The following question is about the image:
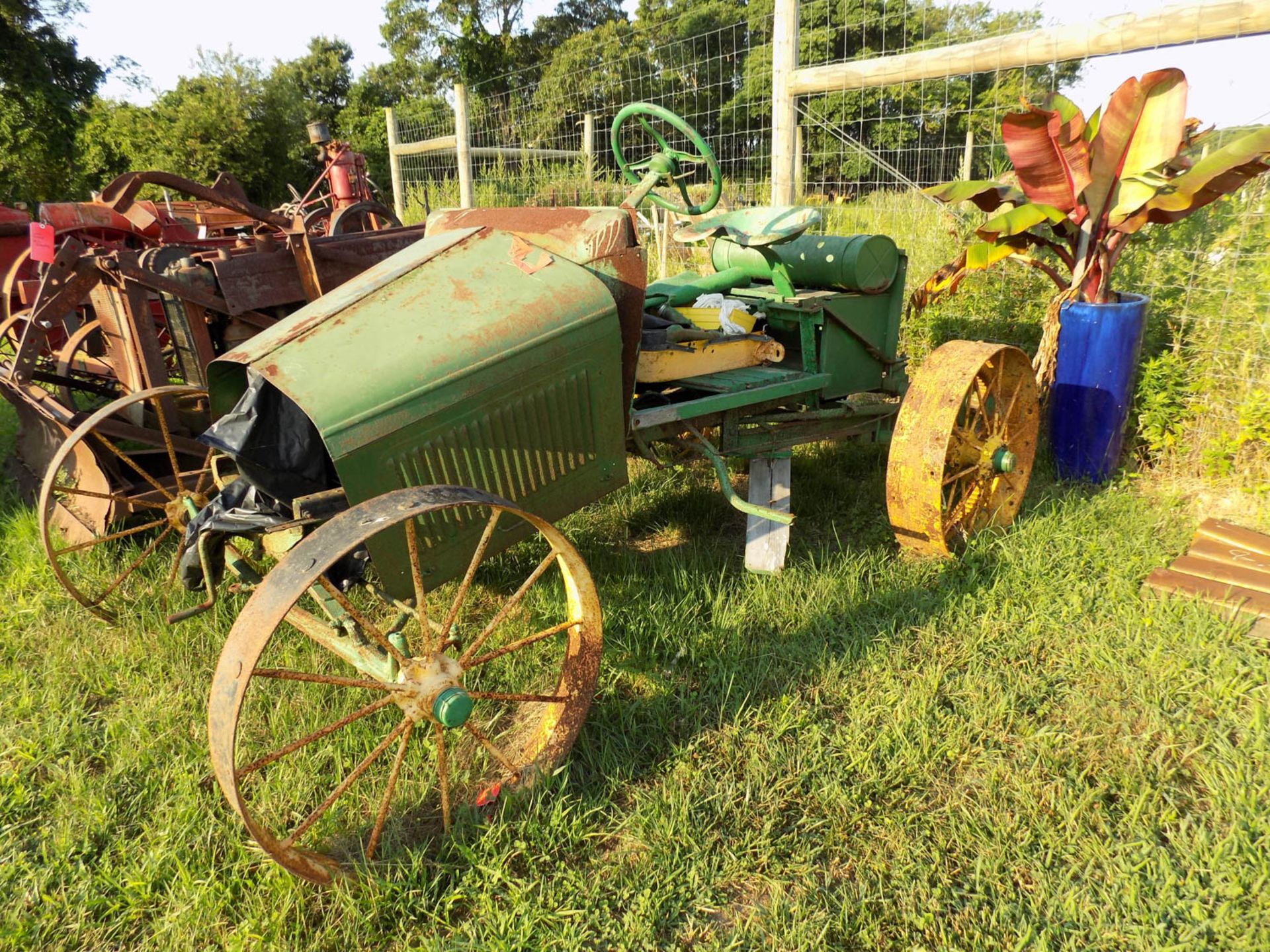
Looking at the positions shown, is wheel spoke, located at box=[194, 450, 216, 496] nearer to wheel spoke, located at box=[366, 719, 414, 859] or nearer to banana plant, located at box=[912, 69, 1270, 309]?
wheel spoke, located at box=[366, 719, 414, 859]

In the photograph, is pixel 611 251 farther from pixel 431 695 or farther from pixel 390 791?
pixel 390 791

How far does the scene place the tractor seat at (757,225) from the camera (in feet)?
10.8

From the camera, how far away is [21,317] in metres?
4.19

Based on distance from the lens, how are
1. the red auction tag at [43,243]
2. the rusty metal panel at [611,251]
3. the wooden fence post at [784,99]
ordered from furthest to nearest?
1. the wooden fence post at [784,99]
2. the red auction tag at [43,243]
3. the rusty metal panel at [611,251]

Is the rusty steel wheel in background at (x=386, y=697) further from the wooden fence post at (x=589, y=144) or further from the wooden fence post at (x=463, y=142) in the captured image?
the wooden fence post at (x=589, y=144)

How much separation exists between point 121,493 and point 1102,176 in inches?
184

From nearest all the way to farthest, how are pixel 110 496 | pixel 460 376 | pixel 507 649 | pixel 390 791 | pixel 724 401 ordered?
pixel 390 791 < pixel 507 649 < pixel 460 376 < pixel 724 401 < pixel 110 496

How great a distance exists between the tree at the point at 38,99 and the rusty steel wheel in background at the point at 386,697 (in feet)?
58.8

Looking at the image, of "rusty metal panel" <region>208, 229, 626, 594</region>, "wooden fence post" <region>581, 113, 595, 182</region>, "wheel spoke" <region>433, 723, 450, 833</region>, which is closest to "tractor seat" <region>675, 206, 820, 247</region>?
"rusty metal panel" <region>208, 229, 626, 594</region>

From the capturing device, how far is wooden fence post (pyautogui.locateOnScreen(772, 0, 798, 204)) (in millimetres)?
4930

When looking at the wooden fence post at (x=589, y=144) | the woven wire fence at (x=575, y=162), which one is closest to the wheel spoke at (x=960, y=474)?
the woven wire fence at (x=575, y=162)

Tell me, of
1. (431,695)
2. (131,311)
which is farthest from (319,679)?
(131,311)

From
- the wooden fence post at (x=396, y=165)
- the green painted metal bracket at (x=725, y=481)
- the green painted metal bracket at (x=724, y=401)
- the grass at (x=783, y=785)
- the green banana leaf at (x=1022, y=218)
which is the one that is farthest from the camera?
the wooden fence post at (x=396, y=165)

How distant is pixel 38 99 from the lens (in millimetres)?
17297
